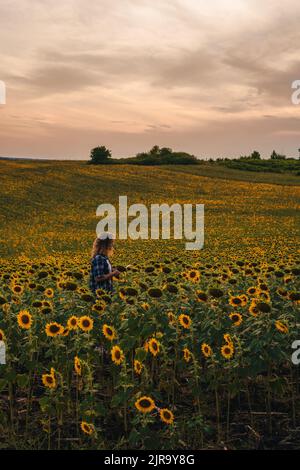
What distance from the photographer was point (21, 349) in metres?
5.38

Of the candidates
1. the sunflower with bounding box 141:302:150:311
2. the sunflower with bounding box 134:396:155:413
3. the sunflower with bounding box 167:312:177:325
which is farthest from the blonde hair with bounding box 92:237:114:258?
the sunflower with bounding box 134:396:155:413

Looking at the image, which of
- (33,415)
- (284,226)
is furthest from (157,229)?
(33,415)

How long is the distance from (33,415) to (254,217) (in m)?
28.7

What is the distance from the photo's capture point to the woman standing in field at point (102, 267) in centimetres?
775

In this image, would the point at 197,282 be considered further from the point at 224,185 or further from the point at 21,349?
the point at 224,185

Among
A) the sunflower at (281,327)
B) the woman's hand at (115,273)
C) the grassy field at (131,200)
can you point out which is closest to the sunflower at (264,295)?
the sunflower at (281,327)

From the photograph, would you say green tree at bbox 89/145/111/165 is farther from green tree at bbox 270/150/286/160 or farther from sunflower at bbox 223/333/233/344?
sunflower at bbox 223/333/233/344

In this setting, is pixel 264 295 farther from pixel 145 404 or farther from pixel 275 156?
pixel 275 156

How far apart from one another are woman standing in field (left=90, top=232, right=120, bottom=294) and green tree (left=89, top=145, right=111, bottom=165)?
61.9 meters

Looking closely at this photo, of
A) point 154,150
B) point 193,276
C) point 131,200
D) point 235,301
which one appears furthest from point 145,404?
point 154,150

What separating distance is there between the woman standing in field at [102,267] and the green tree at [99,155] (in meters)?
61.9

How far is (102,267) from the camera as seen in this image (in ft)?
25.8

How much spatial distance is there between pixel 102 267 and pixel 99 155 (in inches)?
2512

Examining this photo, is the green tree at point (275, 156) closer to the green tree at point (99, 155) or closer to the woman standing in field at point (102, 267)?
the green tree at point (99, 155)
